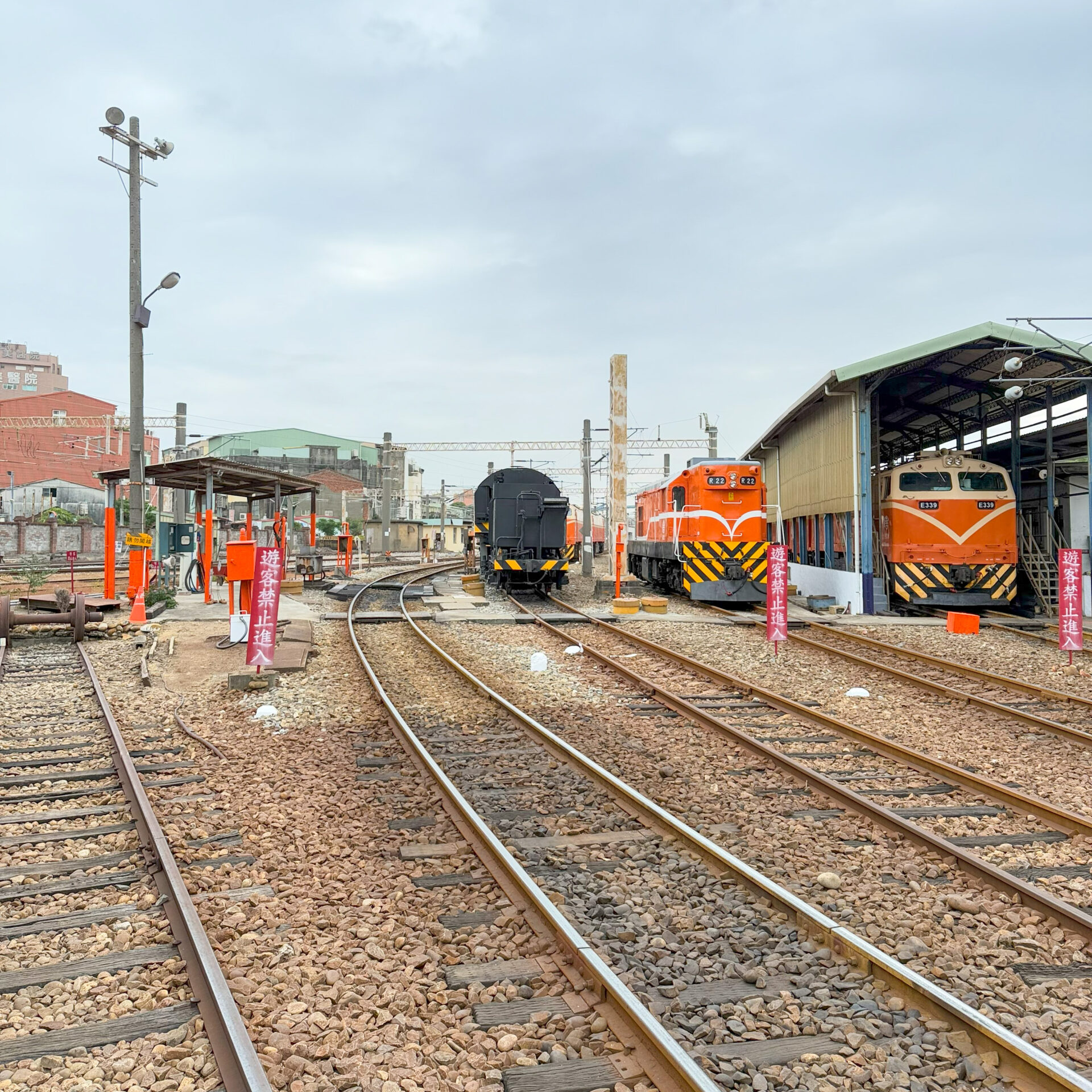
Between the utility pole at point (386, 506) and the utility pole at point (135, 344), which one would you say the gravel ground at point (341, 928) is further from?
the utility pole at point (386, 506)

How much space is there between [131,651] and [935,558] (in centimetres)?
1525

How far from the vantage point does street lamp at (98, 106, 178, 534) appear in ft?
51.9

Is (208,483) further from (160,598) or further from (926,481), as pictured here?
(926,481)

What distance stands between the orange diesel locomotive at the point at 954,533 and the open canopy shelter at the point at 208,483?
43.6ft

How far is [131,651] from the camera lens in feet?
40.7

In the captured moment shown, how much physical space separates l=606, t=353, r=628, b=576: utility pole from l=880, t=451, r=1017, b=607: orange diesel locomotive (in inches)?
240

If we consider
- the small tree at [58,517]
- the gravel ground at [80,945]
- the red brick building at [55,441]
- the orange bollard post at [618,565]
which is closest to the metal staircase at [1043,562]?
the orange bollard post at [618,565]

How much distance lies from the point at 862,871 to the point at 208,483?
15783mm

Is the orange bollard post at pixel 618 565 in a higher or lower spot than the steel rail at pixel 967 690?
higher

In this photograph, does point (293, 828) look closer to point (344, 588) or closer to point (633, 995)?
point (633, 995)

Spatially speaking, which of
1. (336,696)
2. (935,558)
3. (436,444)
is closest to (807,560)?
(935,558)

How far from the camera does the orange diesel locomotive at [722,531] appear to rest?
62.8 ft

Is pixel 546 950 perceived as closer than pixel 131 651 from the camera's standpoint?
Yes

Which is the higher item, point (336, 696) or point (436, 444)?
point (436, 444)
